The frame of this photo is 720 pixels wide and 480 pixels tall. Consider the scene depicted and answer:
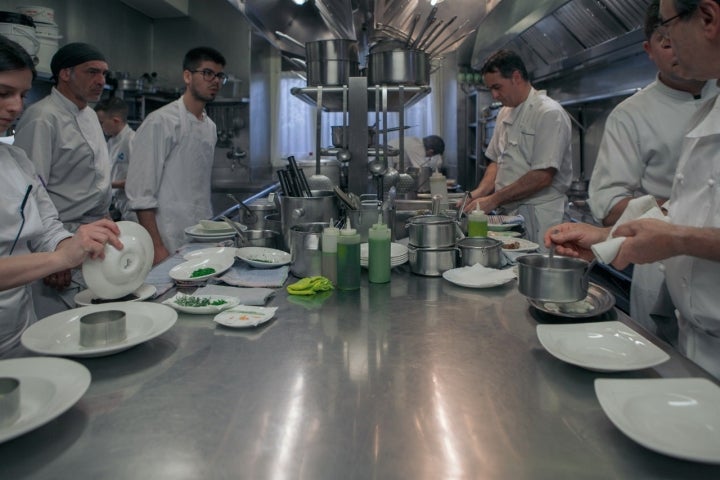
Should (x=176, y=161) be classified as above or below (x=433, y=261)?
above

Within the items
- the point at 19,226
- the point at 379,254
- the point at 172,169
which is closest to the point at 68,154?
the point at 172,169

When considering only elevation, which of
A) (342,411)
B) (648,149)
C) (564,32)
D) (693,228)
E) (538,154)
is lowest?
(342,411)

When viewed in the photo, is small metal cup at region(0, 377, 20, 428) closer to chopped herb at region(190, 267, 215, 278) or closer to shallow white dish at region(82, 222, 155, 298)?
shallow white dish at region(82, 222, 155, 298)

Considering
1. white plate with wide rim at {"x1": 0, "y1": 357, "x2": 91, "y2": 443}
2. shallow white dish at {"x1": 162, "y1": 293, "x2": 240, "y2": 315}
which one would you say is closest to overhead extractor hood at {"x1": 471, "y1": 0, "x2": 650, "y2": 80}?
shallow white dish at {"x1": 162, "y1": 293, "x2": 240, "y2": 315}

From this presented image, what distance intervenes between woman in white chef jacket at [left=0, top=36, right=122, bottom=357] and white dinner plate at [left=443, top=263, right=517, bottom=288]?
0.97 metres

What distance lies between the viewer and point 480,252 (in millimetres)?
1846

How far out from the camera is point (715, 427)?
2.70 ft

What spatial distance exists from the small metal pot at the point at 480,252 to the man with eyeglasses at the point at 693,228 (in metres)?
0.36

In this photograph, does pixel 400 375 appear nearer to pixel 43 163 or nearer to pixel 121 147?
pixel 43 163

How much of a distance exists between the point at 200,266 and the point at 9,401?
1013mm

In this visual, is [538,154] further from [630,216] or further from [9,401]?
[9,401]

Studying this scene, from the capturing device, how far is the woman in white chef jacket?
4.48ft

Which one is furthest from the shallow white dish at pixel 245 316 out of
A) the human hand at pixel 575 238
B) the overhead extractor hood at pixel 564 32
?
the overhead extractor hood at pixel 564 32

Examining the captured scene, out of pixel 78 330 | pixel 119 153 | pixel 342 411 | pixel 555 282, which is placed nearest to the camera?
pixel 342 411
